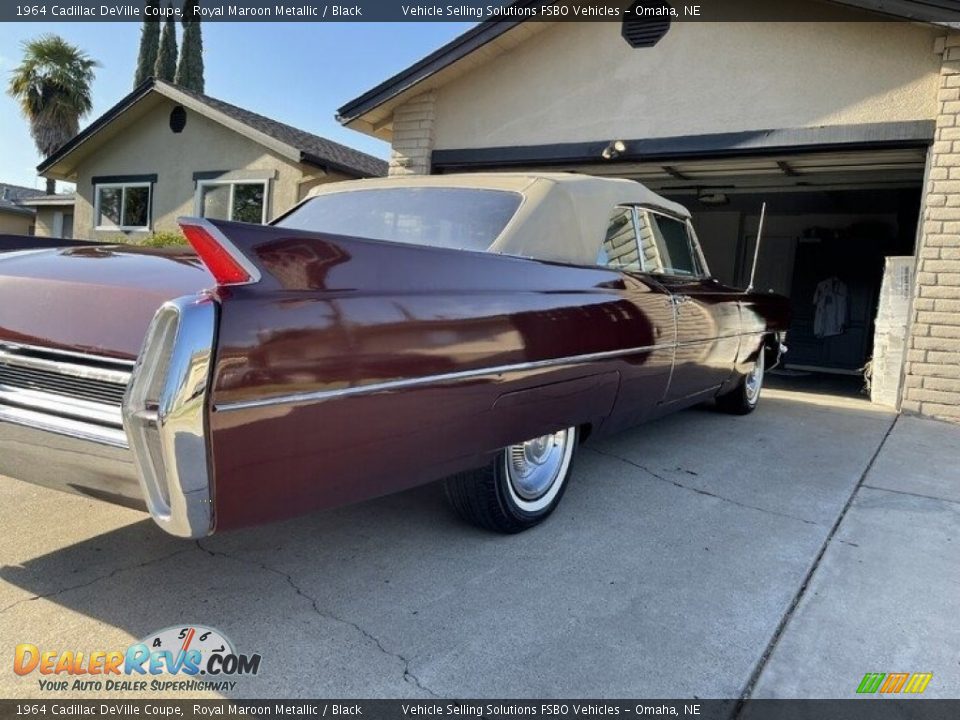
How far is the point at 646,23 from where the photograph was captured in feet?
25.6

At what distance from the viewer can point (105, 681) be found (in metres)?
1.90

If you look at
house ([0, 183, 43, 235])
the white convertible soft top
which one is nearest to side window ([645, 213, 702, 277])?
the white convertible soft top

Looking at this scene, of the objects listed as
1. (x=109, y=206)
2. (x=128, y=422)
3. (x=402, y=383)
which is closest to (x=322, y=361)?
(x=402, y=383)

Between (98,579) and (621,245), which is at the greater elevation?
(621,245)

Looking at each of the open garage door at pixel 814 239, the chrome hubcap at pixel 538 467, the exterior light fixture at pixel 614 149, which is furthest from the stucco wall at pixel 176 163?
the chrome hubcap at pixel 538 467

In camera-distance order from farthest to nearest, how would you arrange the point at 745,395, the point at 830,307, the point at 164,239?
the point at 164,239, the point at 830,307, the point at 745,395

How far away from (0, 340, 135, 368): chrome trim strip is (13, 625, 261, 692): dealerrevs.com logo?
2.78ft

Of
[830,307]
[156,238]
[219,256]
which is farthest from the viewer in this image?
[156,238]

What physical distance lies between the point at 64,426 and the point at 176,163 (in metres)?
13.8

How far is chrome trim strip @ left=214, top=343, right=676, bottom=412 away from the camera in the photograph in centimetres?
171

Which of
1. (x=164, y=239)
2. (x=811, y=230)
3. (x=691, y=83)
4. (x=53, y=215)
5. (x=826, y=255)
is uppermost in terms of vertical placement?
(x=691, y=83)

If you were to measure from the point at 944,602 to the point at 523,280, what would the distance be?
2005 mm

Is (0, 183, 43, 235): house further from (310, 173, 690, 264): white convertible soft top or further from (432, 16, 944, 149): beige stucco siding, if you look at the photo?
(310, 173, 690, 264): white convertible soft top

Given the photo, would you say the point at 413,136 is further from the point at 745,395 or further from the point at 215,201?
the point at 215,201
